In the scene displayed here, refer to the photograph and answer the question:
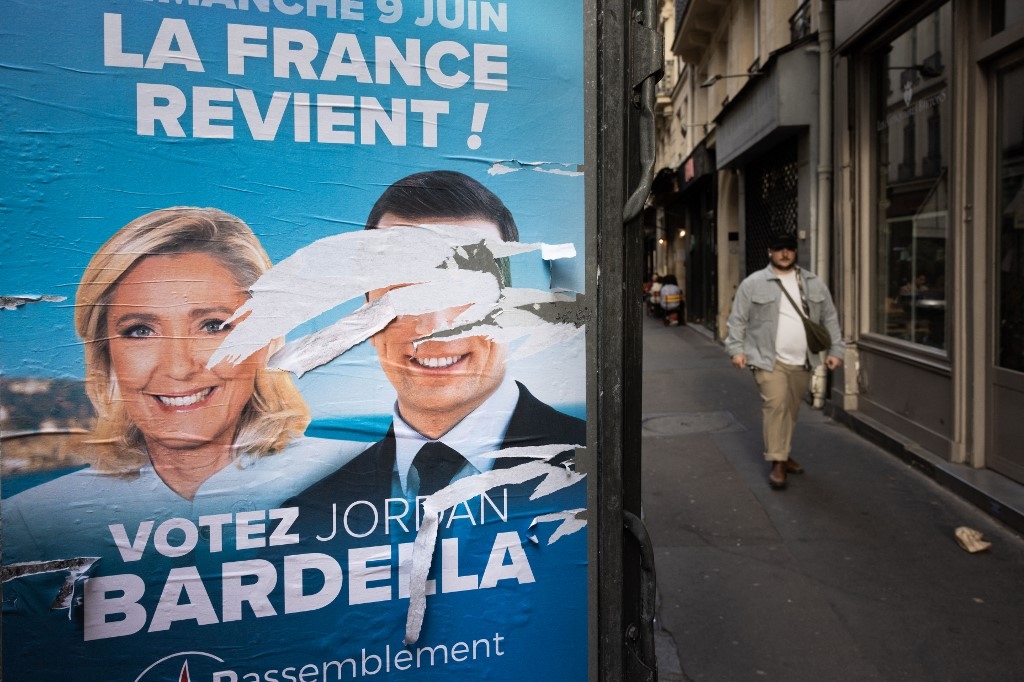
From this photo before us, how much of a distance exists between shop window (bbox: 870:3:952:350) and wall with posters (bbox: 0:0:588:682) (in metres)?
6.21

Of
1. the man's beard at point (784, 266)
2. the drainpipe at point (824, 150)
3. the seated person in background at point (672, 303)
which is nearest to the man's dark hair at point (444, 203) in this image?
the man's beard at point (784, 266)

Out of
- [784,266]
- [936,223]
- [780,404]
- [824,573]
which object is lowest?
[824,573]

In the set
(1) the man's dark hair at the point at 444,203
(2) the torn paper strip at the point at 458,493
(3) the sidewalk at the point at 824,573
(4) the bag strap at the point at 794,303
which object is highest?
(1) the man's dark hair at the point at 444,203

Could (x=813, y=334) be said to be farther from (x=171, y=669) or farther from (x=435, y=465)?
(x=171, y=669)

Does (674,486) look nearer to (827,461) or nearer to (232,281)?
(827,461)

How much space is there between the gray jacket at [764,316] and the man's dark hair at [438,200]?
516 cm

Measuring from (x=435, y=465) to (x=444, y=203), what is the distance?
0.54 metres

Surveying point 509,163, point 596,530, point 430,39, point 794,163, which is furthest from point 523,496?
point 794,163

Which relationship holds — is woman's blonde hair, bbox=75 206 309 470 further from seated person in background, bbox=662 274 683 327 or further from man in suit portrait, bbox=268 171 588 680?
seated person in background, bbox=662 274 683 327

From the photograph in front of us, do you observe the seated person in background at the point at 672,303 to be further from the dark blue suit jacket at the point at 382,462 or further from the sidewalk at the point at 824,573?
the dark blue suit jacket at the point at 382,462

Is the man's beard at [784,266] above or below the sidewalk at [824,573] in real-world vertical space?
above

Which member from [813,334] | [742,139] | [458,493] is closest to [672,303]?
[742,139]

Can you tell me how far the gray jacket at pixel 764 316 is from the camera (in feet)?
21.6

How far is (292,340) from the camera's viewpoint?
167 cm
